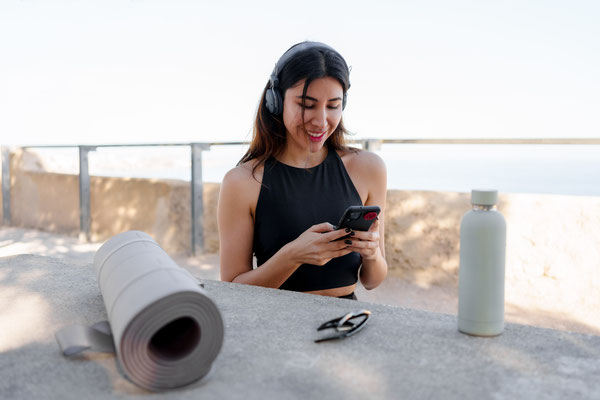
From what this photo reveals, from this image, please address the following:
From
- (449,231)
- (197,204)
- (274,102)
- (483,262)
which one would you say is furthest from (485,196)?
(197,204)

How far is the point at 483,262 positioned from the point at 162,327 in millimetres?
466

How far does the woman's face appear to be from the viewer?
139 centimetres

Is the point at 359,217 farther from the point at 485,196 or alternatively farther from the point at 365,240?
the point at 485,196

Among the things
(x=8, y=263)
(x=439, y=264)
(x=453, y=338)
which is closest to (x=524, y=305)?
(x=439, y=264)

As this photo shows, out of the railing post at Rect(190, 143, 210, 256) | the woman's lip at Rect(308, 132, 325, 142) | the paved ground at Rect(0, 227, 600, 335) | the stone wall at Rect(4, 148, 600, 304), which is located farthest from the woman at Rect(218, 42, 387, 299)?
the railing post at Rect(190, 143, 210, 256)

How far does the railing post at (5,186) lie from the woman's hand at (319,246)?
5759 millimetres

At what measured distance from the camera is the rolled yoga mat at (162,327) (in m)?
0.63

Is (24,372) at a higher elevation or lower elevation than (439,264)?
higher

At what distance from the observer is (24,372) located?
701mm

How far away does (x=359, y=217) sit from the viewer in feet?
3.43

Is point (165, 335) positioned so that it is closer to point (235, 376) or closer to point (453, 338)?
point (235, 376)

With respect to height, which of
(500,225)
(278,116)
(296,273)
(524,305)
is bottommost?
(524,305)

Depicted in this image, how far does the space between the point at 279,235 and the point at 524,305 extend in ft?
6.34

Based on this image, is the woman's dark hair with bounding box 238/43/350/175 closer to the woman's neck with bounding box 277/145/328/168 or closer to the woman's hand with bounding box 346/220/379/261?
the woman's neck with bounding box 277/145/328/168
